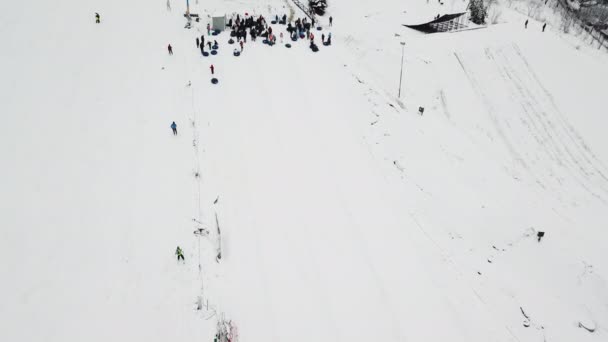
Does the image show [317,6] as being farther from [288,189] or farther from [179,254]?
[179,254]

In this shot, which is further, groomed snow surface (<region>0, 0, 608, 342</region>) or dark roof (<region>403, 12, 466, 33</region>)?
dark roof (<region>403, 12, 466, 33</region>)

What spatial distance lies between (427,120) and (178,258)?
1846cm

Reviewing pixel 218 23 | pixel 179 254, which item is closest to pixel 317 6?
pixel 218 23

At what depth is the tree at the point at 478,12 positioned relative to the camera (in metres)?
36.9

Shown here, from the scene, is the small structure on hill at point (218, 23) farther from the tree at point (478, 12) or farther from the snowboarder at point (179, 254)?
the tree at point (478, 12)

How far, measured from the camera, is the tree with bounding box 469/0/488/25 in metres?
36.9

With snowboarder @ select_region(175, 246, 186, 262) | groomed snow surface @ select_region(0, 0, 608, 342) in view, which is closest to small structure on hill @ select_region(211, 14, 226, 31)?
groomed snow surface @ select_region(0, 0, 608, 342)

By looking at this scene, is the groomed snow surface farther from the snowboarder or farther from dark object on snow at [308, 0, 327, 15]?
dark object on snow at [308, 0, 327, 15]

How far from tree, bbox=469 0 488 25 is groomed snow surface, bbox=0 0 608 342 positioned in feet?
23.2

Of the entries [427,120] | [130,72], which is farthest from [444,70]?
[130,72]

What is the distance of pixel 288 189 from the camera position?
18.8 m

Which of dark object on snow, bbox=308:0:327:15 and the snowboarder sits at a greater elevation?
dark object on snow, bbox=308:0:327:15

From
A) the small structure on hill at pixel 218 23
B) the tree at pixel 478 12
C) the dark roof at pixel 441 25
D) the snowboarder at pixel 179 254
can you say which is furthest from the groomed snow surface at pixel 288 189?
the tree at pixel 478 12

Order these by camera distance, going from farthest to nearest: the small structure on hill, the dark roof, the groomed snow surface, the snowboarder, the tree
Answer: the tree → the dark roof → the small structure on hill → the snowboarder → the groomed snow surface
